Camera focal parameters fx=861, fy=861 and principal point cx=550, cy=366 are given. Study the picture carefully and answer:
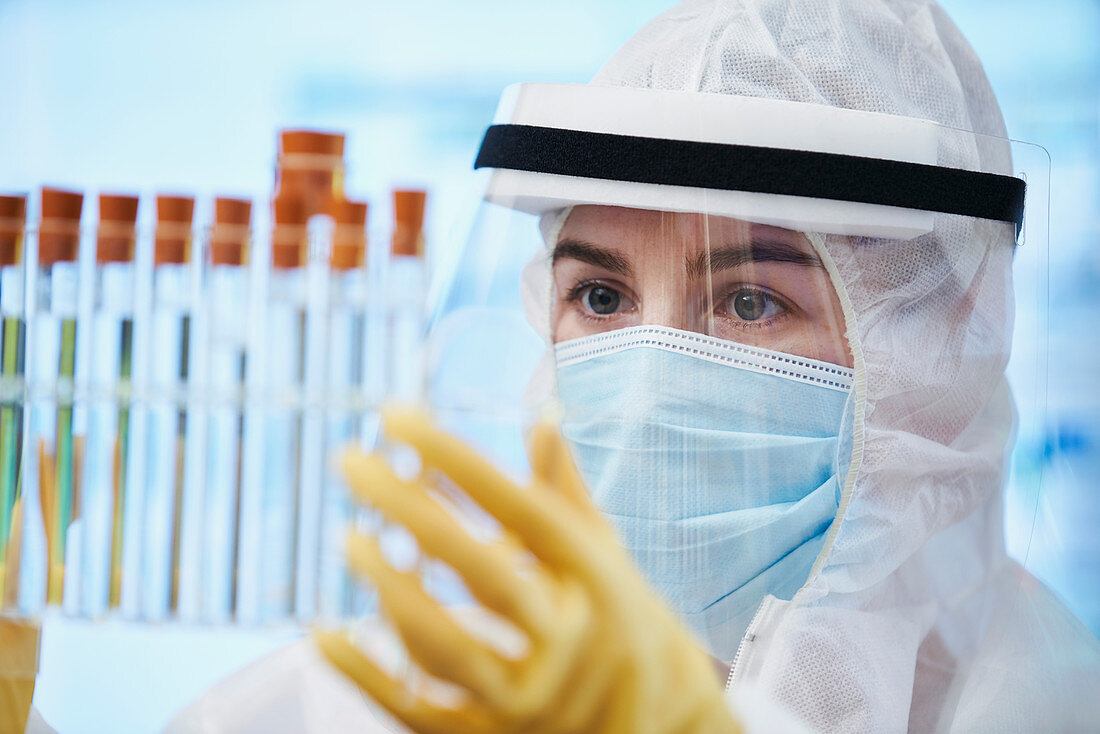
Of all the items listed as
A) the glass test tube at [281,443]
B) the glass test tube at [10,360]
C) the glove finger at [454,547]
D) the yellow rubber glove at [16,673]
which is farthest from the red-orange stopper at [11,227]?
the glove finger at [454,547]

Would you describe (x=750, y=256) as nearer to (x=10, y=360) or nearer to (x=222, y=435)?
(x=222, y=435)

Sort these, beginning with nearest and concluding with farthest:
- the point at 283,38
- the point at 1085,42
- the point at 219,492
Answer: the point at 1085,42 < the point at 219,492 < the point at 283,38

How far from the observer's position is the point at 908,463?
62cm

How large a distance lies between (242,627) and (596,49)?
4.61 feet

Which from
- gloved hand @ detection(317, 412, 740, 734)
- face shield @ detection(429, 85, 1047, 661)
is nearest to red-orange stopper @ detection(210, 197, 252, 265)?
face shield @ detection(429, 85, 1047, 661)

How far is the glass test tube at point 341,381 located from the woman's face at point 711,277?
3.27ft

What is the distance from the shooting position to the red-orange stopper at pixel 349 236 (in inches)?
61.5

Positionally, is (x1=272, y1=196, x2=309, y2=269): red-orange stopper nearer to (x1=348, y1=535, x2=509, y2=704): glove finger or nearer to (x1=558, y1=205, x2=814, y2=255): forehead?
(x1=558, y1=205, x2=814, y2=255): forehead

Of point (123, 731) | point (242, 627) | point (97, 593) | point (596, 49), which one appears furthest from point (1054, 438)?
point (123, 731)

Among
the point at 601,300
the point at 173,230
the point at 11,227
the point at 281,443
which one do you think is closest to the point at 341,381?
the point at 281,443

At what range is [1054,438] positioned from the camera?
25.7 inches

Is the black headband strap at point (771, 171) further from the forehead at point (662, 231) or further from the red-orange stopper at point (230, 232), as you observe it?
the red-orange stopper at point (230, 232)

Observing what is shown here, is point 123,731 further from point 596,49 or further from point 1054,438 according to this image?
point 1054,438

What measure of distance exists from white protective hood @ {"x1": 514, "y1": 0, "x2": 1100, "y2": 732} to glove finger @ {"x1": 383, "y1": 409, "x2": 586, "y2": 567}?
1.02 feet
